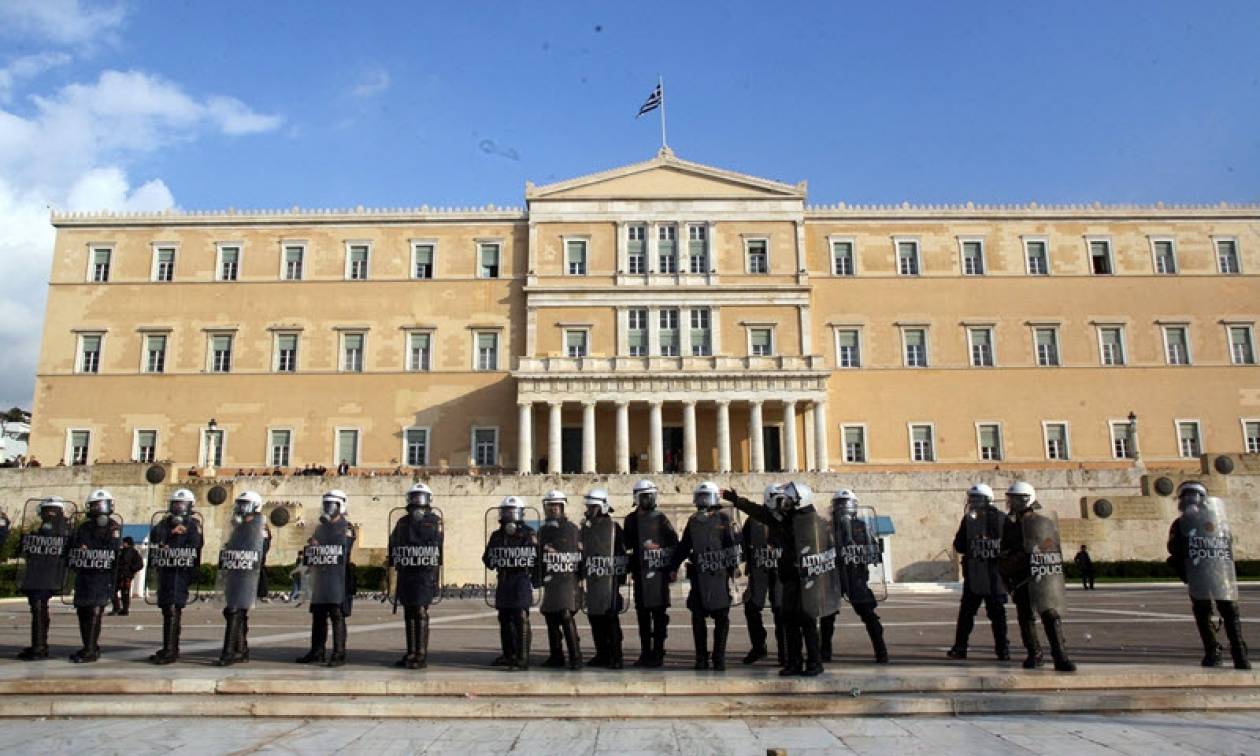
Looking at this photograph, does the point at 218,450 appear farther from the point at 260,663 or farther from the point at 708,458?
the point at 260,663

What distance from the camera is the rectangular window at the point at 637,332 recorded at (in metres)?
45.6

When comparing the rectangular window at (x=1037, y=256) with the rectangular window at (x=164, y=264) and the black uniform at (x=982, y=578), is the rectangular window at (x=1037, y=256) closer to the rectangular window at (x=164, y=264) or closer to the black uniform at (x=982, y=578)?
the black uniform at (x=982, y=578)

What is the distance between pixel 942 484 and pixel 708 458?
42.7ft

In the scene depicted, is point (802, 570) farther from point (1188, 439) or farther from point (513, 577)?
point (1188, 439)

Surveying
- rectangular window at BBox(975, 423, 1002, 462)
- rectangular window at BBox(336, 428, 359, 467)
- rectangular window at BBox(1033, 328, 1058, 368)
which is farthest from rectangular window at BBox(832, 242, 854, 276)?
rectangular window at BBox(336, 428, 359, 467)

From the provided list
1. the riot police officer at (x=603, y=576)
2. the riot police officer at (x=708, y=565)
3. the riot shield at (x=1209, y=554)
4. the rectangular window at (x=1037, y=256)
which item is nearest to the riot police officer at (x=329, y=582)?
the riot police officer at (x=603, y=576)

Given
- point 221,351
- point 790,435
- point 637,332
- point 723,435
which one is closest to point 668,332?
point 637,332

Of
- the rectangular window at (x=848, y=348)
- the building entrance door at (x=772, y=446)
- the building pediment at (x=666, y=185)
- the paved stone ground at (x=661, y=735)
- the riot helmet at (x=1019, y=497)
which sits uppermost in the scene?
the building pediment at (x=666, y=185)

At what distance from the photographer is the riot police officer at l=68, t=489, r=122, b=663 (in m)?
10.8

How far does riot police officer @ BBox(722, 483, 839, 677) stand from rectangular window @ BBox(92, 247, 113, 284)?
4750 cm

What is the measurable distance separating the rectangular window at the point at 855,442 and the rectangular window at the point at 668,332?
9185 mm

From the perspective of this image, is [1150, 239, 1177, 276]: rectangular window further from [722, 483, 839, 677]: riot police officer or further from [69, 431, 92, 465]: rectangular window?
[69, 431, 92, 465]: rectangular window

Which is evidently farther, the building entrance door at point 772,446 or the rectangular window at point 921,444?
the rectangular window at point 921,444

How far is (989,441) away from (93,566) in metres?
41.8
